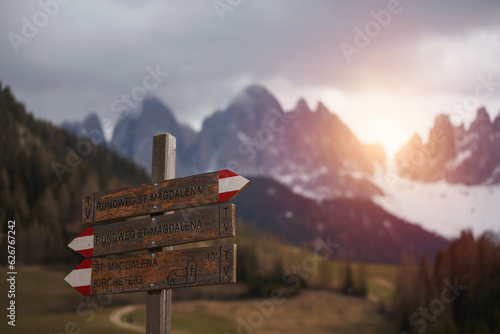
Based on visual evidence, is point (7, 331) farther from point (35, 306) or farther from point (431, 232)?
point (431, 232)

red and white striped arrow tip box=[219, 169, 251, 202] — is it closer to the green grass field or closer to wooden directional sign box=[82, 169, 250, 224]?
wooden directional sign box=[82, 169, 250, 224]

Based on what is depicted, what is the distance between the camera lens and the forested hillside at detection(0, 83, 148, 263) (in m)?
95.1

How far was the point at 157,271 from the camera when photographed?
6320 mm

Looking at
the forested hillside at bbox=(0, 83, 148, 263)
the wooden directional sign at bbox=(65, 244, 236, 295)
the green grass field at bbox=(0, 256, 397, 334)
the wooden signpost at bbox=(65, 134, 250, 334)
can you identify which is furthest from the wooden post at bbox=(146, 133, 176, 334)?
the forested hillside at bbox=(0, 83, 148, 263)

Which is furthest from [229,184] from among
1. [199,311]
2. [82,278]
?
[199,311]

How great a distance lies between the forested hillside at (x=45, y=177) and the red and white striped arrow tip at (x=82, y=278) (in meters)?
87.1

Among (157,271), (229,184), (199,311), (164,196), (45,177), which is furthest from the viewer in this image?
(45,177)

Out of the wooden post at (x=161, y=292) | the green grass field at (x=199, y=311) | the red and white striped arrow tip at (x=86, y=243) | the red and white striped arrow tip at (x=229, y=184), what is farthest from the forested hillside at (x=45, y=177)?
the red and white striped arrow tip at (x=229, y=184)

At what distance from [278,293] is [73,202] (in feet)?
141

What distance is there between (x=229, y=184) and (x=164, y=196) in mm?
894

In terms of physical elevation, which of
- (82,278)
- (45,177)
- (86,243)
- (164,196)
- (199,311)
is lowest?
(199,311)

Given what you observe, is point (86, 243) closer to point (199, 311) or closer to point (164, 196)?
point (164, 196)

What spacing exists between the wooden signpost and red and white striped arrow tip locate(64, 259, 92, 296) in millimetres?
12

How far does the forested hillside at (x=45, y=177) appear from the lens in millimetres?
95125
